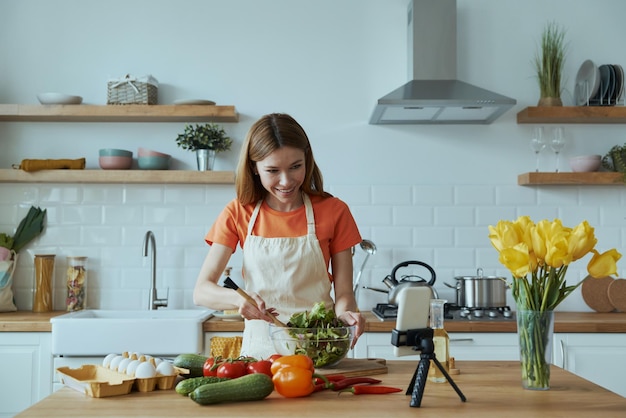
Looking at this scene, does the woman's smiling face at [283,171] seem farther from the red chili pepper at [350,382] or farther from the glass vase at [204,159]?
the glass vase at [204,159]

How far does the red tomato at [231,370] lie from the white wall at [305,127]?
8.04ft

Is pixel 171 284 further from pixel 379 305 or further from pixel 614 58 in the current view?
pixel 614 58

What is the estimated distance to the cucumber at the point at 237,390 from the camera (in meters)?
1.72

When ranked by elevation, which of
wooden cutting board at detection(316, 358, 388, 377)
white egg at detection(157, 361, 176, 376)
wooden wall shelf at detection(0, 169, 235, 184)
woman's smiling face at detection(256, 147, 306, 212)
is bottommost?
wooden cutting board at detection(316, 358, 388, 377)

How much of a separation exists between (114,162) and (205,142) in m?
0.53

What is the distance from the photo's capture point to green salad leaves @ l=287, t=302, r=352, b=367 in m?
2.05

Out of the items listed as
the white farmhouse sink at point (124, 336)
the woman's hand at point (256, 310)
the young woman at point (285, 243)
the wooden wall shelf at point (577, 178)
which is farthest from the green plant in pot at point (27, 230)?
the wooden wall shelf at point (577, 178)

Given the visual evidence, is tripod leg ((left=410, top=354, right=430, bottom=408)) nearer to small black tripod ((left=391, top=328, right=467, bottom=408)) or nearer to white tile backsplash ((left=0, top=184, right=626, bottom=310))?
small black tripod ((left=391, top=328, right=467, bottom=408))

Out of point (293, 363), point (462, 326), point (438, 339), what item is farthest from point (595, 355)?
point (293, 363)

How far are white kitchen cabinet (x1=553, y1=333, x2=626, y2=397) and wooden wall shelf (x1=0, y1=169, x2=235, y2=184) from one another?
196cm

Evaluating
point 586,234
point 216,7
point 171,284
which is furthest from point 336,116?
point 586,234

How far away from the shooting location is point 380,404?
5.75 ft

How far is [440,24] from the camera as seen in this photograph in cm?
420

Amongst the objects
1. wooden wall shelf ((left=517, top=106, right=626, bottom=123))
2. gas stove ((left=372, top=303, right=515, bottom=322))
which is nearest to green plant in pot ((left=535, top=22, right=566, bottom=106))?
wooden wall shelf ((left=517, top=106, right=626, bottom=123))
